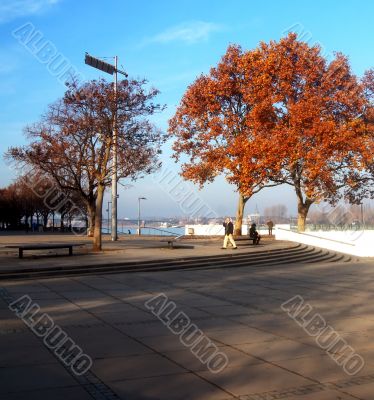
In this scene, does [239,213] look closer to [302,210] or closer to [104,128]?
[302,210]

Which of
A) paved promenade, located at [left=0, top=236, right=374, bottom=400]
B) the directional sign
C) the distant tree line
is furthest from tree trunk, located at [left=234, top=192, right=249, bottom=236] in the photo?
paved promenade, located at [left=0, top=236, right=374, bottom=400]

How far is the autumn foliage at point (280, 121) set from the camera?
2875cm

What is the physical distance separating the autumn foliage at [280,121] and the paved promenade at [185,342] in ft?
50.8

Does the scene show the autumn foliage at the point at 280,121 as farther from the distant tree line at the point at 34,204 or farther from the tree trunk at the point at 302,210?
the distant tree line at the point at 34,204

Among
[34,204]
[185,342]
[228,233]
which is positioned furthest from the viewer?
[34,204]

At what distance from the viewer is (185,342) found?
7578 millimetres

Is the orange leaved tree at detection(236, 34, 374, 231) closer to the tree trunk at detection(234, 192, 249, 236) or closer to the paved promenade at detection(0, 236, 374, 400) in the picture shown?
the tree trunk at detection(234, 192, 249, 236)

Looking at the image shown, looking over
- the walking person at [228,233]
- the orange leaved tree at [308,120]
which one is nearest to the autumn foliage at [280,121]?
the orange leaved tree at [308,120]

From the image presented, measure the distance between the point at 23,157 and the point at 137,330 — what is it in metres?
18.4

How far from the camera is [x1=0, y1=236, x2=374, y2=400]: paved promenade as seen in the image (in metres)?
5.54

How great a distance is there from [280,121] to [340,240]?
7.70m

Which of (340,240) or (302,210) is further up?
(302,210)

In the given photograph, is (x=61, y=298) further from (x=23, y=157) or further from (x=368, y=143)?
(x=368, y=143)

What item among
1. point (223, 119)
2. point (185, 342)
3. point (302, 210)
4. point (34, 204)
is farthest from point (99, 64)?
point (34, 204)
